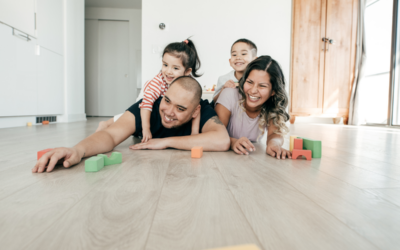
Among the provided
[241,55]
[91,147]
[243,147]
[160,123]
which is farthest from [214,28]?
[91,147]

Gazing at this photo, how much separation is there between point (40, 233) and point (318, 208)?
59cm

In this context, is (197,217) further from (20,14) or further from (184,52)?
(20,14)

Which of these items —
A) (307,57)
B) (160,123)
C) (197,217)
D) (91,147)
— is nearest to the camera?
(197,217)

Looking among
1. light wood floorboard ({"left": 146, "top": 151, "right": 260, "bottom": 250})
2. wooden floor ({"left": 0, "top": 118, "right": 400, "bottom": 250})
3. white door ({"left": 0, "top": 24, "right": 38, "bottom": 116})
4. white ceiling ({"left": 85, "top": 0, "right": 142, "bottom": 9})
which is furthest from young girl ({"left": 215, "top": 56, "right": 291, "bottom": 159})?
white ceiling ({"left": 85, "top": 0, "right": 142, "bottom": 9})

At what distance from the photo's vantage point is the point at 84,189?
683 mm

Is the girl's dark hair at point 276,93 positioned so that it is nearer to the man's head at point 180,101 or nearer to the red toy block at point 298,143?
the red toy block at point 298,143

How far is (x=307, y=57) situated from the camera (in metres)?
4.65

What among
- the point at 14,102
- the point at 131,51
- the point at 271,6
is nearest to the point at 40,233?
the point at 14,102

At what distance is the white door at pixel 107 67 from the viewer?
6102mm

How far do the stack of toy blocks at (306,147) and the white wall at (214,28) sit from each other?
3.01 meters

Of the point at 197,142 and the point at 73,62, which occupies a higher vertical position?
the point at 73,62

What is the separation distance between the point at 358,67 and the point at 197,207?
5.39 m

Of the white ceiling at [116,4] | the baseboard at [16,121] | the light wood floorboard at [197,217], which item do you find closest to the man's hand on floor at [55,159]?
the light wood floorboard at [197,217]

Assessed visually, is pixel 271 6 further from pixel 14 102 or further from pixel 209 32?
pixel 14 102
